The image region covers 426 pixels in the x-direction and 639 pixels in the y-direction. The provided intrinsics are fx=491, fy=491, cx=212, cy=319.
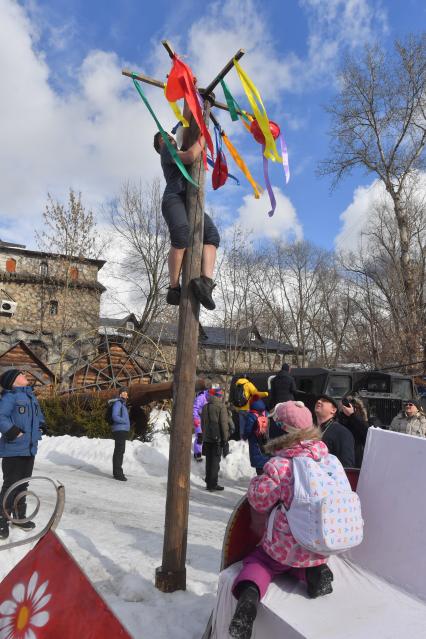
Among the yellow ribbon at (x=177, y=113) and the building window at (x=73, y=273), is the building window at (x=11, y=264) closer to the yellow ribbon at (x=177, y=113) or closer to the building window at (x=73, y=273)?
the building window at (x=73, y=273)

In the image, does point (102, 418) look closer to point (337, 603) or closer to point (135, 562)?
point (135, 562)

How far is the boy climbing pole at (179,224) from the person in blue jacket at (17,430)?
7.94 feet

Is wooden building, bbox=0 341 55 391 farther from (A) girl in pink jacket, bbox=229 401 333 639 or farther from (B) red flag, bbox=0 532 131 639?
(A) girl in pink jacket, bbox=229 401 333 639

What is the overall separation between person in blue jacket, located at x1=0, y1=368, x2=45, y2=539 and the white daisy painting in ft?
8.98

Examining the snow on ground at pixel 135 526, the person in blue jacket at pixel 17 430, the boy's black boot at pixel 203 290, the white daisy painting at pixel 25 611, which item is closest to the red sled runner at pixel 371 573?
the snow on ground at pixel 135 526

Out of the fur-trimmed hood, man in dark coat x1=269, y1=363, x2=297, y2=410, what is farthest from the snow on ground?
man in dark coat x1=269, y1=363, x2=297, y2=410

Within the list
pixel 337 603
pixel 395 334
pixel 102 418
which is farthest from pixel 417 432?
pixel 395 334

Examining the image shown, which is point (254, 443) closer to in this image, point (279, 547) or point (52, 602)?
point (279, 547)

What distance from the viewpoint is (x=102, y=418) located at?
1175cm

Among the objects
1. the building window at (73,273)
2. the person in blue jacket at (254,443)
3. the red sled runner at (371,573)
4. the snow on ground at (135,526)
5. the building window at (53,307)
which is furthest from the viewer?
the building window at (53,307)

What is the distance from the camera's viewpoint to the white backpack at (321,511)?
2.50 meters

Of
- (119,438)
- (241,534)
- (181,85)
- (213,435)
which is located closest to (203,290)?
(181,85)

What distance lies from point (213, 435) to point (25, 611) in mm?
6096

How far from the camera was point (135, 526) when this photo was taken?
5.60 meters
